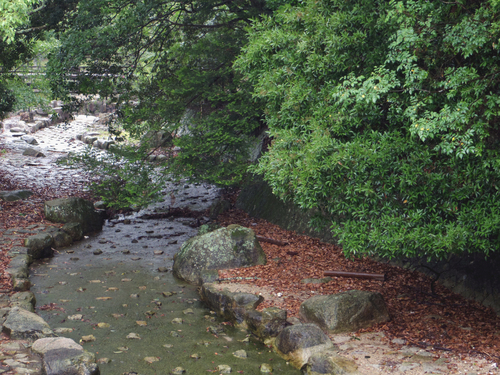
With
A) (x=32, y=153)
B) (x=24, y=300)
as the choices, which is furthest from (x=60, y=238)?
(x=32, y=153)

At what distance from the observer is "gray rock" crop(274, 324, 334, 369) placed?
643 centimetres

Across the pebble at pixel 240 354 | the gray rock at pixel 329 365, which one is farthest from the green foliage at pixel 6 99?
the gray rock at pixel 329 365

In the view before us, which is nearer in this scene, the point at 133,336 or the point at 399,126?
the point at 399,126

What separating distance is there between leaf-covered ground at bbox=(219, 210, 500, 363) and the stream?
1.11 meters

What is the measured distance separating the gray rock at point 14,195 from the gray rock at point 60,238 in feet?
11.1

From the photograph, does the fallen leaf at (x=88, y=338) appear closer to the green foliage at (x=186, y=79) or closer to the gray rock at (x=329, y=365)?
the gray rock at (x=329, y=365)

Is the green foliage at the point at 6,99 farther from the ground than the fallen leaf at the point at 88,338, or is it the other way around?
the green foliage at the point at 6,99

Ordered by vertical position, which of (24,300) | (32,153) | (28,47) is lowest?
(24,300)

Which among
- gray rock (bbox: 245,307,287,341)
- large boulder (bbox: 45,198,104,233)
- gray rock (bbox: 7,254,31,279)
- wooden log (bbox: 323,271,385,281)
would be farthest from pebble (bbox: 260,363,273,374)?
large boulder (bbox: 45,198,104,233)

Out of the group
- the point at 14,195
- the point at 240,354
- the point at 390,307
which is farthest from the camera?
the point at 14,195

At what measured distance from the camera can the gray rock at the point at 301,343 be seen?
6426mm

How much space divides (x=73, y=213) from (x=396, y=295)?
8786 mm

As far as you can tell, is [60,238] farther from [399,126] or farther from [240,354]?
[399,126]

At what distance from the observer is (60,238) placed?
11.5 m
